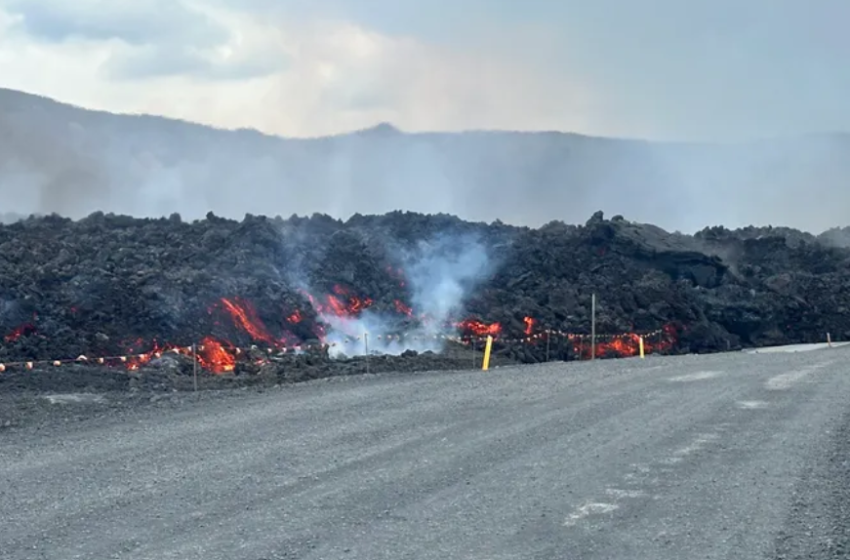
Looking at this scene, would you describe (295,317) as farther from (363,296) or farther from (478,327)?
(478,327)

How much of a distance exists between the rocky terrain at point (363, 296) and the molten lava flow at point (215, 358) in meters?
0.05

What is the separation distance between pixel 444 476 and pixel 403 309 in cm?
2197

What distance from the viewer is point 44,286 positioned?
87.9ft

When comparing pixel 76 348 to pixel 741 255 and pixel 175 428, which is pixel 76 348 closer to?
pixel 175 428

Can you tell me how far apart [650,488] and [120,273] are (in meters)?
21.8

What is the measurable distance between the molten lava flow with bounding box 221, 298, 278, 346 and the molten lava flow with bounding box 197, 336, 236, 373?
75.2 inches

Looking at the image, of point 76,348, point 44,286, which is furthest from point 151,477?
point 44,286

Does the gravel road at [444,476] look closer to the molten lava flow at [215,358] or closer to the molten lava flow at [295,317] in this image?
the molten lava flow at [215,358]

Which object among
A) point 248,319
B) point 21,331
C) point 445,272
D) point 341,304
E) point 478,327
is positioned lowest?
point 478,327

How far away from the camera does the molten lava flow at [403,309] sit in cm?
3194

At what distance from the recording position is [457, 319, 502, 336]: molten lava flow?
30.7 meters

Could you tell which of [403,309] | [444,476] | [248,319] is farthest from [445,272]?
[444,476]

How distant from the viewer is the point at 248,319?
27.4m

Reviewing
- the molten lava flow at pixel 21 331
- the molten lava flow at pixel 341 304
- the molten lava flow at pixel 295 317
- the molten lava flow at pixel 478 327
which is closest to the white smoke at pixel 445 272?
the molten lava flow at pixel 478 327
